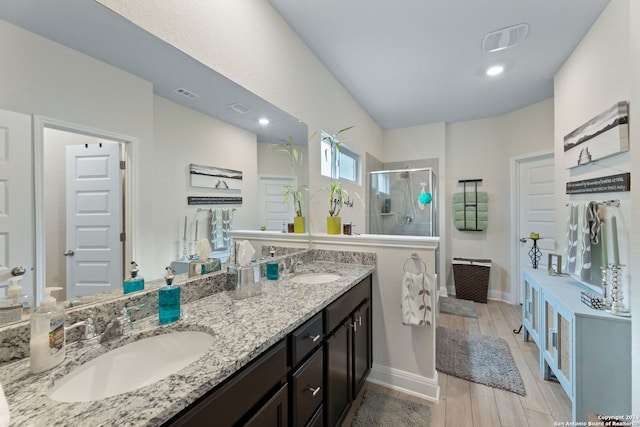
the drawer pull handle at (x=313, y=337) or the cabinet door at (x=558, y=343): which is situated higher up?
the drawer pull handle at (x=313, y=337)

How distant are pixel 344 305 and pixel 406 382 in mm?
989

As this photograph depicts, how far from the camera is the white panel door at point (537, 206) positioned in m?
3.38

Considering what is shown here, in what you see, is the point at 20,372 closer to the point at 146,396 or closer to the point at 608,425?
the point at 146,396

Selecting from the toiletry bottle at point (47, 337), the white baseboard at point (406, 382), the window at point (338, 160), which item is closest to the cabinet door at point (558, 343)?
the white baseboard at point (406, 382)

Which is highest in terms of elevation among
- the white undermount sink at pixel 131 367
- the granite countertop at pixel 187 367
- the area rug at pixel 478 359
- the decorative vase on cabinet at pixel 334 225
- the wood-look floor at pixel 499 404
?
the decorative vase on cabinet at pixel 334 225

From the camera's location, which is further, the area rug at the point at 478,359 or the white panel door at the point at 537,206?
the white panel door at the point at 537,206

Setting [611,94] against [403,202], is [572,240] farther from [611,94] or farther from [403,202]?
[403,202]

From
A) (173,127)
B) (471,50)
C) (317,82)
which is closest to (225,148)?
(173,127)

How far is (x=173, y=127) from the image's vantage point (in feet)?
3.76

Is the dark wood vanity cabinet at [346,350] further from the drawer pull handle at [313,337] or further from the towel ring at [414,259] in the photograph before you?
the towel ring at [414,259]

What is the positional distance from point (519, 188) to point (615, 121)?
2188 millimetres

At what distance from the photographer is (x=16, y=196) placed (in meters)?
0.71

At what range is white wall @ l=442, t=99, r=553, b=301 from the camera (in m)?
3.64

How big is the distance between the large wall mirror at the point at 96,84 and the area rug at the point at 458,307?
344 centimetres
